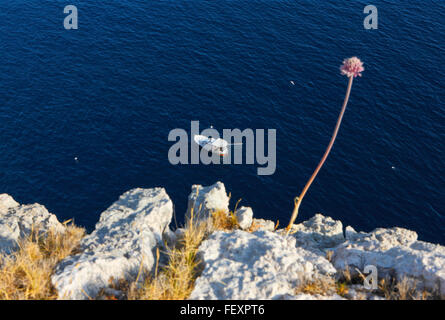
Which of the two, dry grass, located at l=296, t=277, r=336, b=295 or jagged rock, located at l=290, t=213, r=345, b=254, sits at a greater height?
jagged rock, located at l=290, t=213, r=345, b=254

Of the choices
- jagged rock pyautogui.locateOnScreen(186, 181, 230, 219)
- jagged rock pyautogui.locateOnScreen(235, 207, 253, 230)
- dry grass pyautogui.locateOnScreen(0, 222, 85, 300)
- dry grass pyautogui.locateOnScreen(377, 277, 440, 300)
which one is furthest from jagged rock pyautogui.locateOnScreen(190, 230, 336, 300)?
jagged rock pyautogui.locateOnScreen(186, 181, 230, 219)

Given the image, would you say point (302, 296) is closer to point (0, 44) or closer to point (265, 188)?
point (265, 188)

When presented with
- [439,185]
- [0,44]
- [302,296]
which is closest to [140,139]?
[0,44]

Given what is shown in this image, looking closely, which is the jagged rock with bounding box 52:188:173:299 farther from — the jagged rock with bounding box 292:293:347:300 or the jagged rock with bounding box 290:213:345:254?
the jagged rock with bounding box 290:213:345:254

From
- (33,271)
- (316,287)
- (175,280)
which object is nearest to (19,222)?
(33,271)

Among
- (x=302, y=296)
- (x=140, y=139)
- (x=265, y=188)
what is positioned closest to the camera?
(x=302, y=296)

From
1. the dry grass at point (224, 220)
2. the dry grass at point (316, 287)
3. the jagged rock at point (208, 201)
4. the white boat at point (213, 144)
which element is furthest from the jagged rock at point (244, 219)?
the white boat at point (213, 144)

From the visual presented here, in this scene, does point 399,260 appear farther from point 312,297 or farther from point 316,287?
point 312,297
